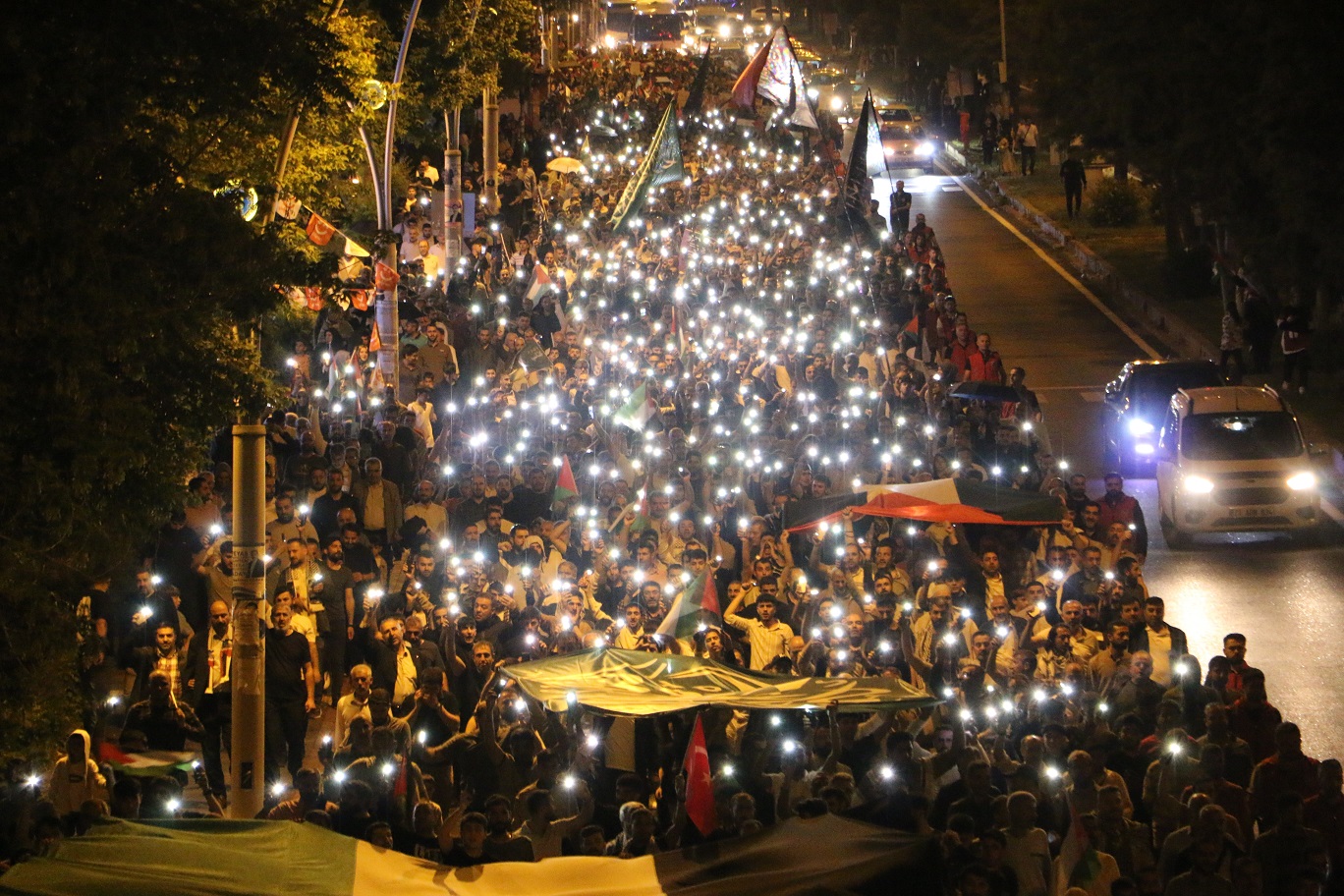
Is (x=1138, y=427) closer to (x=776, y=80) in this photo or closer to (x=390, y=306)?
(x=390, y=306)

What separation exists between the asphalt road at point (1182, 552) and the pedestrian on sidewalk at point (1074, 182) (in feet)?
10.6

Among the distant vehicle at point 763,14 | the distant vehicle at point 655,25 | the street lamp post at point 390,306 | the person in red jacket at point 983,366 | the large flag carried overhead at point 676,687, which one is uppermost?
the distant vehicle at point 763,14

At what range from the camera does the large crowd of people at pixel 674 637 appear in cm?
1056

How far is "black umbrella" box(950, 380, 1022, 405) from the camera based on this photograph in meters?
21.8

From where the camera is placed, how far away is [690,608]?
14.2 metres

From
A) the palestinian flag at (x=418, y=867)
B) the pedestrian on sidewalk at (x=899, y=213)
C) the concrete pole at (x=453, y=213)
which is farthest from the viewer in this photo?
the pedestrian on sidewalk at (x=899, y=213)

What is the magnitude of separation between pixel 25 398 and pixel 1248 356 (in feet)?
84.4

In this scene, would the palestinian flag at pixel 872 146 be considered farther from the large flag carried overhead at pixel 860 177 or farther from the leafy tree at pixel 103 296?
the leafy tree at pixel 103 296

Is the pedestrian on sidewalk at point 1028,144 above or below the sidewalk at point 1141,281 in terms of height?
above

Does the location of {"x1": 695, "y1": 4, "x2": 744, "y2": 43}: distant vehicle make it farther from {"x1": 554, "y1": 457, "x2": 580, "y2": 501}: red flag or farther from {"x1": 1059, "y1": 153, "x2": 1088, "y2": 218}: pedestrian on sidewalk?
{"x1": 554, "y1": 457, "x2": 580, "y2": 501}: red flag

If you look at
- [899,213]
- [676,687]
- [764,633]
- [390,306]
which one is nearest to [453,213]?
[390,306]

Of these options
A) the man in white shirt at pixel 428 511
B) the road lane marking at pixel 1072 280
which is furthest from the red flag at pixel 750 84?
the man in white shirt at pixel 428 511

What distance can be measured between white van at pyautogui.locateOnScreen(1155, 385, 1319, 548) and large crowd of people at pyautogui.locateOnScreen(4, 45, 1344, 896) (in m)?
1.72

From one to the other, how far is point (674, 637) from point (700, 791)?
3.18 meters
